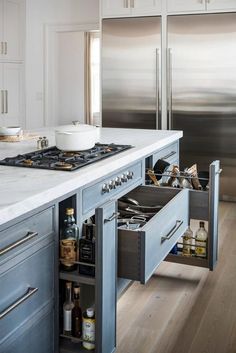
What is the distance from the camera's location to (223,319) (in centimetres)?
233

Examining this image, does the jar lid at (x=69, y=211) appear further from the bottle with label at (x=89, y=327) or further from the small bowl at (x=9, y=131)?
the small bowl at (x=9, y=131)

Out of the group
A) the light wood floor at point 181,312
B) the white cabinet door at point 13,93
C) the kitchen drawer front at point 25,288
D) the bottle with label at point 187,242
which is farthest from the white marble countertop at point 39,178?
the white cabinet door at point 13,93

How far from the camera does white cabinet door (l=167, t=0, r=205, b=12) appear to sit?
15.3 feet

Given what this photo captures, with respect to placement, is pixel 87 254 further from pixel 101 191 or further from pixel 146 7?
pixel 146 7

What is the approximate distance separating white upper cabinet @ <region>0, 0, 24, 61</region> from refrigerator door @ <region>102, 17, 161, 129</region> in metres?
1.51

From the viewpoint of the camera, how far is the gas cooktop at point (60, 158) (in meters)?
1.93

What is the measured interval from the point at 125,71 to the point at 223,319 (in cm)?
331

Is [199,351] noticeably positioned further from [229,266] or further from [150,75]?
[150,75]

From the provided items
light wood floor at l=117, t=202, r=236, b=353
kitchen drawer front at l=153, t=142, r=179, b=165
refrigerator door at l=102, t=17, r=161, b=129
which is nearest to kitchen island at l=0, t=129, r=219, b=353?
light wood floor at l=117, t=202, r=236, b=353

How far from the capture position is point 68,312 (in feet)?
5.93

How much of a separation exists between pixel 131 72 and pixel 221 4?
44.3 inches

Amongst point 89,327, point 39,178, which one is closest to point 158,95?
point 39,178

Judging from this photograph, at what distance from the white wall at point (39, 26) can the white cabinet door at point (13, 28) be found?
0.10 metres

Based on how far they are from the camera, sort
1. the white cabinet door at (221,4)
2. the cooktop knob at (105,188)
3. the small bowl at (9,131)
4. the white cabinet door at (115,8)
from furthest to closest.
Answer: the white cabinet door at (115,8) < the white cabinet door at (221,4) < the small bowl at (9,131) < the cooktop knob at (105,188)
